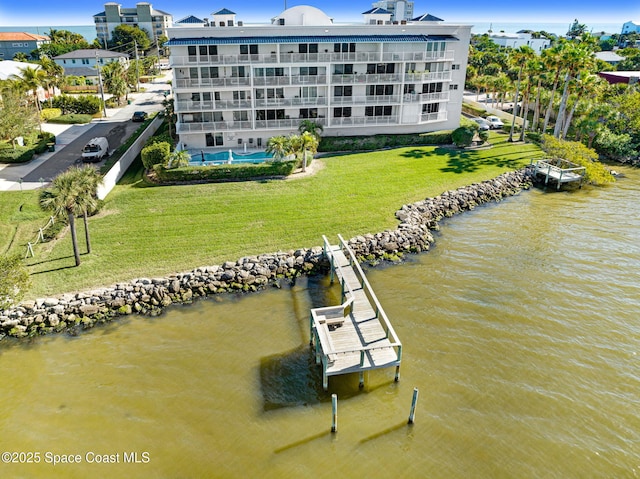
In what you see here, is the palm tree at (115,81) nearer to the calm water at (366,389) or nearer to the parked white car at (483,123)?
the parked white car at (483,123)

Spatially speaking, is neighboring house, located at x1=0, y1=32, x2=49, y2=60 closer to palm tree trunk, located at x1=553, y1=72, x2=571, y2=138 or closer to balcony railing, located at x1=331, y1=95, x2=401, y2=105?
balcony railing, located at x1=331, y1=95, x2=401, y2=105

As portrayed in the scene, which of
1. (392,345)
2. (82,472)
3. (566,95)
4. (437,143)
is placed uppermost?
(566,95)

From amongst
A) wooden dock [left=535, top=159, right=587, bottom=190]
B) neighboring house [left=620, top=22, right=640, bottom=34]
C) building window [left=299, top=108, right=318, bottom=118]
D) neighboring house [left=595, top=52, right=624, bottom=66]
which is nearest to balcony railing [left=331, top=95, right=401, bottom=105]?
building window [left=299, top=108, right=318, bottom=118]

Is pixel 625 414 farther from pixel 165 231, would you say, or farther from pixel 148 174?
pixel 148 174

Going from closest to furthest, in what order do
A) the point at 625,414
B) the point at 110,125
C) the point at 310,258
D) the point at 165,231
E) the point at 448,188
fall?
the point at 625,414
the point at 310,258
the point at 165,231
the point at 448,188
the point at 110,125

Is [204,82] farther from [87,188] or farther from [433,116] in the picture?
[433,116]

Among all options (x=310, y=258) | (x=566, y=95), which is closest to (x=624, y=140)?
(x=566, y=95)
